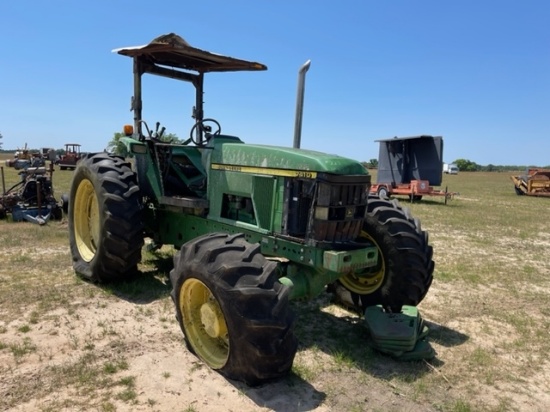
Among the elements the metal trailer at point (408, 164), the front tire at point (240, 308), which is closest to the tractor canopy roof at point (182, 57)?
the front tire at point (240, 308)

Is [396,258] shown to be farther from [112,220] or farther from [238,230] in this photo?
[112,220]

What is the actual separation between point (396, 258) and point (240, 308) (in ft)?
6.50

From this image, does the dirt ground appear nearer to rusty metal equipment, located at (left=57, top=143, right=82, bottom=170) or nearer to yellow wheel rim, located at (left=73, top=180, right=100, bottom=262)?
yellow wheel rim, located at (left=73, top=180, right=100, bottom=262)

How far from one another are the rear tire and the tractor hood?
0.84 metres

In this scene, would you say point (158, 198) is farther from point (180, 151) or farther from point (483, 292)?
point (483, 292)

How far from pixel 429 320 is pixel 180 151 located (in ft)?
11.5

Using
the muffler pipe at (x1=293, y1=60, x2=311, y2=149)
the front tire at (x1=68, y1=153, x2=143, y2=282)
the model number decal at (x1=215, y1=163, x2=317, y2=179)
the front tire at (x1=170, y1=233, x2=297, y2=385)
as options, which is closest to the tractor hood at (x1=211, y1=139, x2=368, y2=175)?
the model number decal at (x1=215, y1=163, x2=317, y2=179)

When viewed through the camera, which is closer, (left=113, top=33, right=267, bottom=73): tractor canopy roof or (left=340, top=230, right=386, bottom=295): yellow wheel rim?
(left=340, top=230, right=386, bottom=295): yellow wheel rim

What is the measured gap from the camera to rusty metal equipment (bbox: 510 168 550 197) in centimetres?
2431

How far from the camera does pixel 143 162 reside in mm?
5730

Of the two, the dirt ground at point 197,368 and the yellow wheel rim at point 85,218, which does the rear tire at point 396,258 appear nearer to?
the dirt ground at point 197,368

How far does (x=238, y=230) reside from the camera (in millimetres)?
4594

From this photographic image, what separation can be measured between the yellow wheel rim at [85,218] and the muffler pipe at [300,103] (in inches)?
112

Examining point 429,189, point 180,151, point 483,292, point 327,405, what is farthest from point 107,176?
point 429,189
